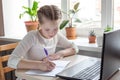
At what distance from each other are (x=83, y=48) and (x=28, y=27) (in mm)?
820

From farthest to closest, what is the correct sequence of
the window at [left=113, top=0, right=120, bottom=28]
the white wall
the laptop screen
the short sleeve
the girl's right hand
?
the white wall
the window at [left=113, top=0, right=120, bottom=28]
the short sleeve
the girl's right hand
the laptop screen

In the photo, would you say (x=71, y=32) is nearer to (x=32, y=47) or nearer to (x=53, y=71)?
(x=32, y=47)

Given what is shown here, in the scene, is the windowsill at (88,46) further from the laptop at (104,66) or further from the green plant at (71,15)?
the laptop at (104,66)

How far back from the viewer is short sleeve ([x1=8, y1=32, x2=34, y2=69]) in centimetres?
151

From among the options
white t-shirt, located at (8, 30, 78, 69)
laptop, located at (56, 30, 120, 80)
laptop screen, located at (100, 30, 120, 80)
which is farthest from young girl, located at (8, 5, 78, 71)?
laptop screen, located at (100, 30, 120, 80)

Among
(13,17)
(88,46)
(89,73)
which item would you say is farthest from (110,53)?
(13,17)

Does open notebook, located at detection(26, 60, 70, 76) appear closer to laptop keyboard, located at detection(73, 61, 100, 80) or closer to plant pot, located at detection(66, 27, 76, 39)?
laptop keyboard, located at detection(73, 61, 100, 80)

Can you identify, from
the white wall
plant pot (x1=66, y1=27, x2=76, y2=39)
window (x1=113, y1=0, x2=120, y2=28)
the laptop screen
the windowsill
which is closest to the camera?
the laptop screen

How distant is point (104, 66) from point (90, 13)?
1.36m

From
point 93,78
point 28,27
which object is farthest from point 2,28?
point 93,78

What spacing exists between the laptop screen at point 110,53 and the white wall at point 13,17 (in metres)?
1.80

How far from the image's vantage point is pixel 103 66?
109 centimetres

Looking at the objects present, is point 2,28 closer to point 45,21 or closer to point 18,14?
point 18,14

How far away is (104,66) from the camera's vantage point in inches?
43.7
